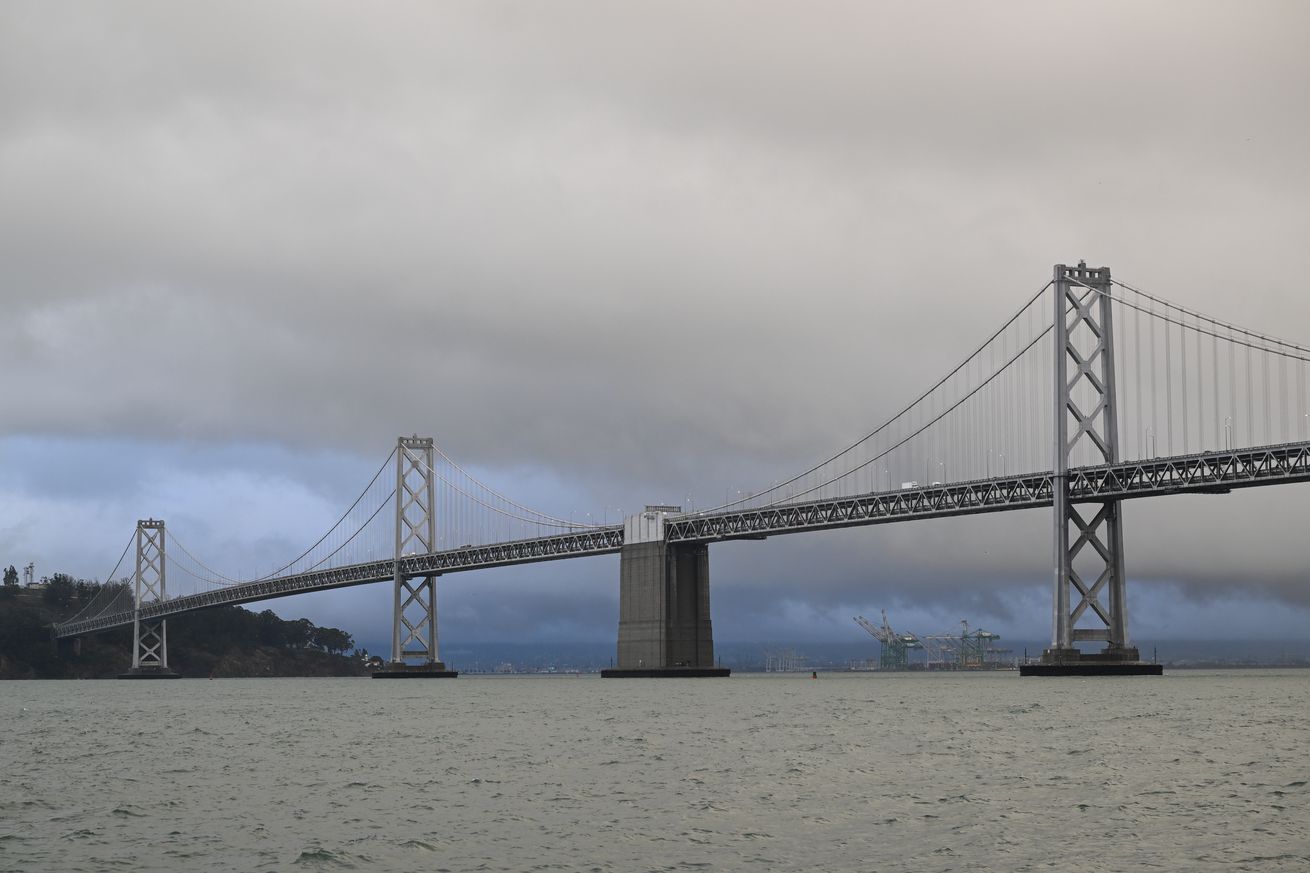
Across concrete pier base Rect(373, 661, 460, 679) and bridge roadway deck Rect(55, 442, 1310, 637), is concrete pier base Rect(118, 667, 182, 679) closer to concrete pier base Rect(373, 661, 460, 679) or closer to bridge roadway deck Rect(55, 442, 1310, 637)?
bridge roadway deck Rect(55, 442, 1310, 637)

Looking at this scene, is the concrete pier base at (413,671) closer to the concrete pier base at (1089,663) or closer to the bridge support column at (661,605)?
the bridge support column at (661,605)

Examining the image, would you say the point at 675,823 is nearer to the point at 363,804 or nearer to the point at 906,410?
the point at 363,804

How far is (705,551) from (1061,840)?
245 ft

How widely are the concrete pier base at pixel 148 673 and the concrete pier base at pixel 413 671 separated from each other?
1392 inches

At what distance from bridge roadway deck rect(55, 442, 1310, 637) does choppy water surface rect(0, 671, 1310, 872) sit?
2466cm

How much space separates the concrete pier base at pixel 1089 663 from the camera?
7344 cm

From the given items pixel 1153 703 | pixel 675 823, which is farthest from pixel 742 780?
pixel 1153 703

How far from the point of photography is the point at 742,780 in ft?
85.3

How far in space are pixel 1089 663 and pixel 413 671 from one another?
5306cm

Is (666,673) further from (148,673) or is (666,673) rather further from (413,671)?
(148,673)

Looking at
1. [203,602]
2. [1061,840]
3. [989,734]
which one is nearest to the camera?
[1061,840]

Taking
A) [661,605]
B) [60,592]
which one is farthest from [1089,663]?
[60,592]

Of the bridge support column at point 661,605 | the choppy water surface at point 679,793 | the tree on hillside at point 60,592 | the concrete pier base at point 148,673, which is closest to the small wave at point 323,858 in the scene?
the choppy water surface at point 679,793

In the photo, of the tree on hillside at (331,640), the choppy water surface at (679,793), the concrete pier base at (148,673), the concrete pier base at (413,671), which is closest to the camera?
the choppy water surface at (679,793)
